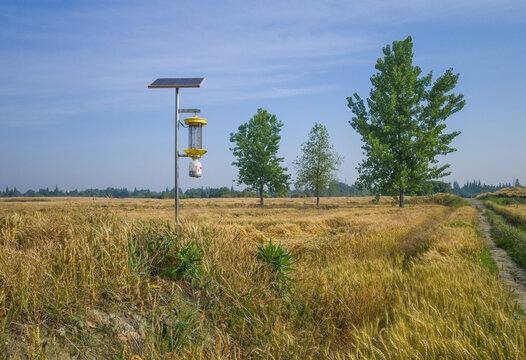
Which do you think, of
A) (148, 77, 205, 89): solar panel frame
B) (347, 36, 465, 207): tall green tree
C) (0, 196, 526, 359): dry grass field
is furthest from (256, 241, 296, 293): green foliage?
(347, 36, 465, 207): tall green tree

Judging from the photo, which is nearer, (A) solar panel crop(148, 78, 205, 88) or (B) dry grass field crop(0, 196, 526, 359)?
(B) dry grass field crop(0, 196, 526, 359)

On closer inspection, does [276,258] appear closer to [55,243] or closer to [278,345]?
[278,345]

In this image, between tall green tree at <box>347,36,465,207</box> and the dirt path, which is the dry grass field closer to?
the dirt path

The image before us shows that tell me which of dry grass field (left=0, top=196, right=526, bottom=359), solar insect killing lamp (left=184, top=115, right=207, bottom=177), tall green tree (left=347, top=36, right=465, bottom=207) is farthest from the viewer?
tall green tree (left=347, top=36, right=465, bottom=207)

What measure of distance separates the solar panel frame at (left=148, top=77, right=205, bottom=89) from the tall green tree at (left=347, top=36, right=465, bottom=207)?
98.7 feet

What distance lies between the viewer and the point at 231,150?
4575 cm

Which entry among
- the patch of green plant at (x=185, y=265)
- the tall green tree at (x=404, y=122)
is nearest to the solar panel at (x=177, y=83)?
the patch of green plant at (x=185, y=265)

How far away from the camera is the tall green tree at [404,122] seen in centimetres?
3531

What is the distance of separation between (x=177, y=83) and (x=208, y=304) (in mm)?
4574

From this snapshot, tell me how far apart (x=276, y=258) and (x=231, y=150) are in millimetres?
40491

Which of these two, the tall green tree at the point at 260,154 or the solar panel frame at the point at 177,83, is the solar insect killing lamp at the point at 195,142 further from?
the tall green tree at the point at 260,154

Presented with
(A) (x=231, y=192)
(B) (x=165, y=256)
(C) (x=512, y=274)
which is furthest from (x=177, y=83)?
(A) (x=231, y=192)

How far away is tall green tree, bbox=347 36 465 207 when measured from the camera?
116 ft

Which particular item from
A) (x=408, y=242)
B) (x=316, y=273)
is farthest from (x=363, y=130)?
(x=316, y=273)
